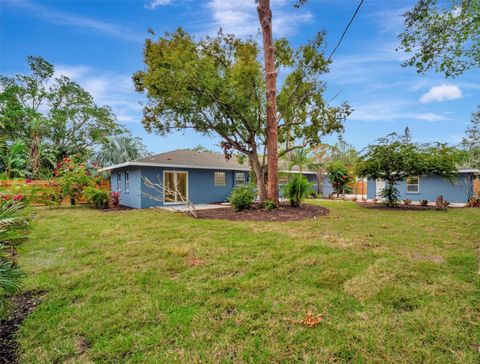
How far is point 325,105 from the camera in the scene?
1197cm

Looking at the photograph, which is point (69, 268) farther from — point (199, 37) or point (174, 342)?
point (199, 37)

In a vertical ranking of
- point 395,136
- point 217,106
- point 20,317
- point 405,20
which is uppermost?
point 405,20

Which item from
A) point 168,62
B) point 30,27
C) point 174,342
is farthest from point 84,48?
point 174,342

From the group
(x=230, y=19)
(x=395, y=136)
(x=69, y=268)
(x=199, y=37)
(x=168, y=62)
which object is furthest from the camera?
(x=395, y=136)

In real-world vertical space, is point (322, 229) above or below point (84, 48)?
below

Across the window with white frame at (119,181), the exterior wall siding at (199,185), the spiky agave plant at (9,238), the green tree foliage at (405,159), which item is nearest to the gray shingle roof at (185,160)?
the exterior wall siding at (199,185)

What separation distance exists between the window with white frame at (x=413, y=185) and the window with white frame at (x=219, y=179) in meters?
12.7

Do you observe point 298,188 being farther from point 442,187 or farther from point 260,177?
point 442,187

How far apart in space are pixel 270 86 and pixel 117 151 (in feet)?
60.6

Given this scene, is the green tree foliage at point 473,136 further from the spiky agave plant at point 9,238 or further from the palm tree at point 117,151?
the palm tree at point 117,151

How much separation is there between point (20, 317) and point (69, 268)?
57.3 inches

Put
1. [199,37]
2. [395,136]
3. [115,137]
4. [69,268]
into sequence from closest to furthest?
[69,268], [199,37], [395,136], [115,137]

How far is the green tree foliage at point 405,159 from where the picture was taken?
1102 centimetres

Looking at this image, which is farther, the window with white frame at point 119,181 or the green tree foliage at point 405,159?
the window with white frame at point 119,181
